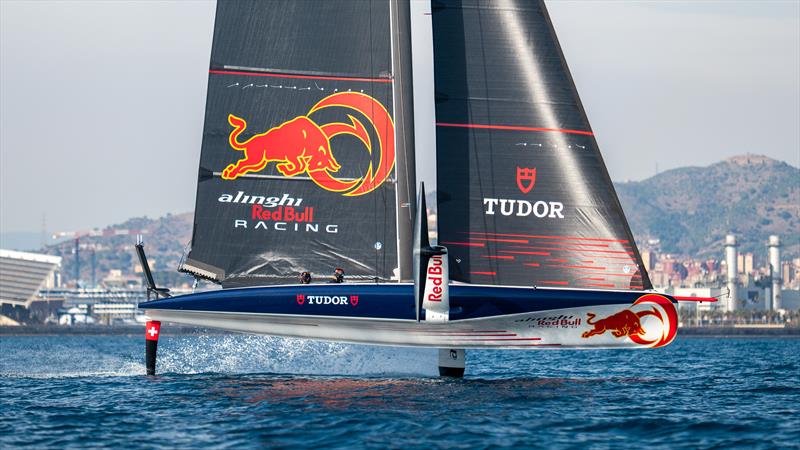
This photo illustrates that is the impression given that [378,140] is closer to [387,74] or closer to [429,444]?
[387,74]

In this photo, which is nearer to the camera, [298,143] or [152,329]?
[298,143]

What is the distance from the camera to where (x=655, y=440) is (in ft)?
69.2

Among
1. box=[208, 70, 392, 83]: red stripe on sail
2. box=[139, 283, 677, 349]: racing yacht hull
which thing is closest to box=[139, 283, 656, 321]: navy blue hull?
box=[139, 283, 677, 349]: racing yacht hull

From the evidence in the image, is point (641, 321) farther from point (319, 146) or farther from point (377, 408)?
point (319, 146)

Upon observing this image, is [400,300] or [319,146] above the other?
[319,146]

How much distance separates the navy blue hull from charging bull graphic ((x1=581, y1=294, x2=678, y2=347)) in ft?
0.87

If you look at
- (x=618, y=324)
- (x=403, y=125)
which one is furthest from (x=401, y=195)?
(x=618, y=324)

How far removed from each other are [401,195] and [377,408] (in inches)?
261

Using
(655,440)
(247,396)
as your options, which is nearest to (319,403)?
(247,396)

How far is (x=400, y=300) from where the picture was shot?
2784cm

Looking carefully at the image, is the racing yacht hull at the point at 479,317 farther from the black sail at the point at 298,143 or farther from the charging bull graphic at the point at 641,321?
the black sail at the point at 298,143

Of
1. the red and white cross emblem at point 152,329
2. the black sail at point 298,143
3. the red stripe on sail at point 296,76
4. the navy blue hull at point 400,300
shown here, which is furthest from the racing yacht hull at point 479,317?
the red stripe on sail at point 296,76

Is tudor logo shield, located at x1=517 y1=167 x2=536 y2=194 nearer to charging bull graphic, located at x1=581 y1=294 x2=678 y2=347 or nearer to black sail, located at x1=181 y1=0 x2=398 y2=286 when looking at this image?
black sail, located at x1=181 y1=0 x2=398 y2=286

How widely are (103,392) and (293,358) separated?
7454 mm
